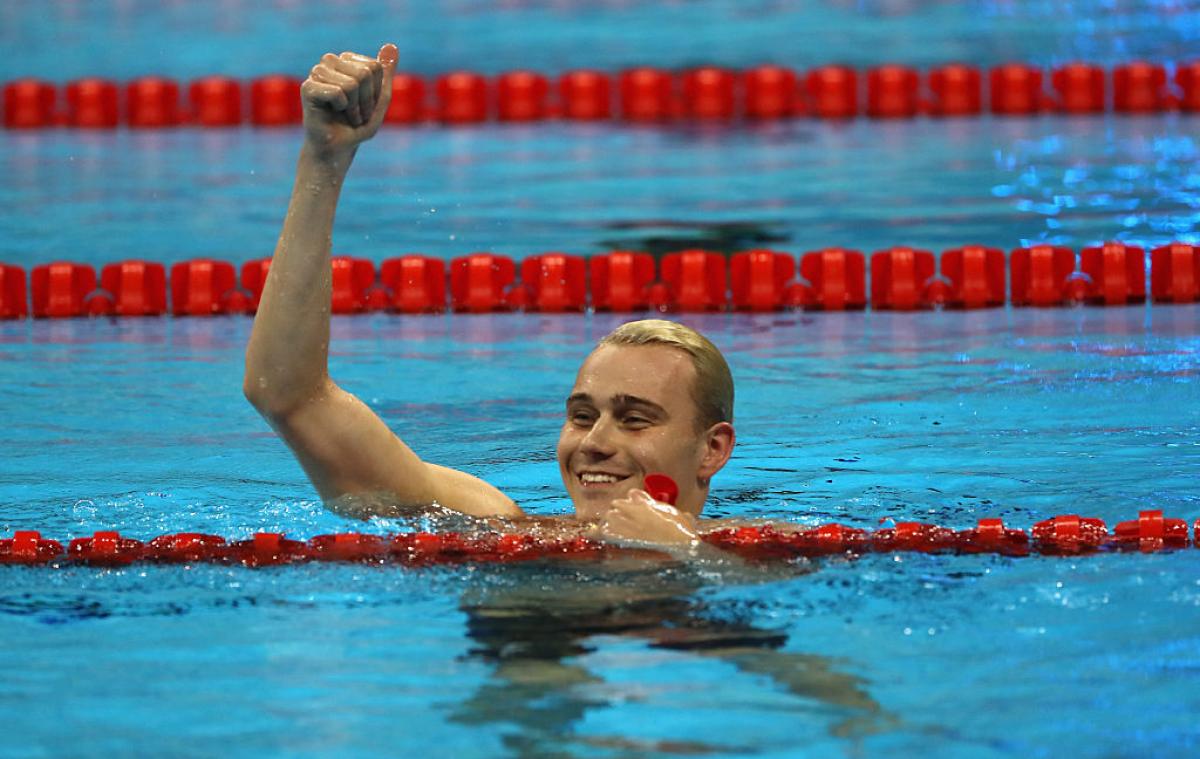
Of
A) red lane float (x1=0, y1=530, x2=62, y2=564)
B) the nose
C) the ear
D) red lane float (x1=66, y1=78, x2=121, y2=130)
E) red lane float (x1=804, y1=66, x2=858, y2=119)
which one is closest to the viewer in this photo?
the nose

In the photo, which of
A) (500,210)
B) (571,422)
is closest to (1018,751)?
(571,422)

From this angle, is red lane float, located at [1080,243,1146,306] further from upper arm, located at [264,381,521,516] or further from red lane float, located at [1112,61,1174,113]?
upper arm, located at [264,381,521,516]

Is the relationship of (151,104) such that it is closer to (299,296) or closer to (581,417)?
(581,417)

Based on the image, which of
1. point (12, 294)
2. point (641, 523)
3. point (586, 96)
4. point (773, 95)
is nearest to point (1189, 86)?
point (773, 95)

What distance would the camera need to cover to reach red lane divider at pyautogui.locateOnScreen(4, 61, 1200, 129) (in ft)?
43.9

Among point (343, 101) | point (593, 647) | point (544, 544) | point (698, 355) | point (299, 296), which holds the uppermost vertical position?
point (343, 101)

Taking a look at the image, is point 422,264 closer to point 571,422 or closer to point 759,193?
point 759,193

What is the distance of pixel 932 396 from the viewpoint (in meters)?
6.34

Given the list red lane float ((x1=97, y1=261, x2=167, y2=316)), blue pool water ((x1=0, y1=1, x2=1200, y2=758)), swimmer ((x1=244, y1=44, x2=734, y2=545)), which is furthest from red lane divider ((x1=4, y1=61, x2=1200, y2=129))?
swimmer ((x1=244, y1=44, x2=734, y2=545))

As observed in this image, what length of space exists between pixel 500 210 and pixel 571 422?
6898 millimetres

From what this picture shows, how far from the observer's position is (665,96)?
13.5m

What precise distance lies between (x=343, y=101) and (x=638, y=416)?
0.86 meters

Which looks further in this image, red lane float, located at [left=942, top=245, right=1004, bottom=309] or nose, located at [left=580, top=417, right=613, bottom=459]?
red lane float, located at [left=942, top=245, right=1004, bottom=309]

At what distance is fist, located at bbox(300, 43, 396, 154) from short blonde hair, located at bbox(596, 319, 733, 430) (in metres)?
0.66
